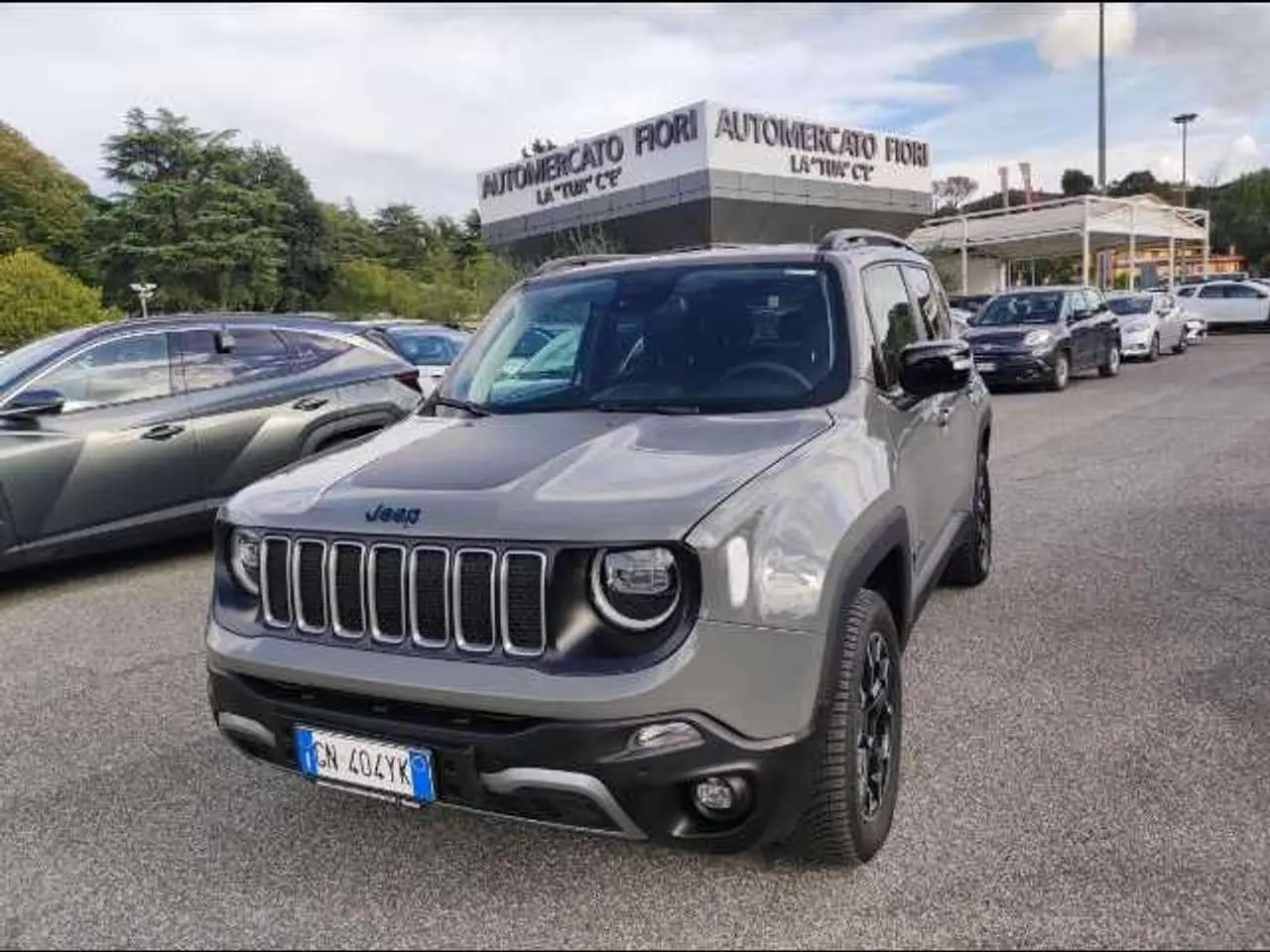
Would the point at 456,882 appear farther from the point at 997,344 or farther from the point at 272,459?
the point at 997,344

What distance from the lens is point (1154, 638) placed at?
15.9 ft

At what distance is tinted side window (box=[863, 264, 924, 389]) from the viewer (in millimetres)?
3762

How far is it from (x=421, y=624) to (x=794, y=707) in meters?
0.94

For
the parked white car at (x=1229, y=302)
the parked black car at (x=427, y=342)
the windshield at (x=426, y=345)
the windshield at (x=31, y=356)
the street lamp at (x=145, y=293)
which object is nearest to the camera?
the windshield at (x=31, y=356)

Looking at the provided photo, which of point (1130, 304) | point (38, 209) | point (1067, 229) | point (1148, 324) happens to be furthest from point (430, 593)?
point (38, 209)

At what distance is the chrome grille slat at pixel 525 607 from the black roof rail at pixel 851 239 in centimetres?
197

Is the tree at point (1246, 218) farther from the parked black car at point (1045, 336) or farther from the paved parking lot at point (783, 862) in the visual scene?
the paved parking lot at point (783, 862)

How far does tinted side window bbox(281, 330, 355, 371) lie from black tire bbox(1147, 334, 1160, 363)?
19.9 metres

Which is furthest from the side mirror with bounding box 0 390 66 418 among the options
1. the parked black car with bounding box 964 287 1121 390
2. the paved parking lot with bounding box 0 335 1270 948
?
the parked black car with bounding box 964 287 1121 390

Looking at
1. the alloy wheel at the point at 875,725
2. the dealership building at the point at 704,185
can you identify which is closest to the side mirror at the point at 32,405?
the alloy wheel at the point at 875,725

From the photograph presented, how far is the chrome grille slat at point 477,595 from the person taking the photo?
A: 2.56 meters

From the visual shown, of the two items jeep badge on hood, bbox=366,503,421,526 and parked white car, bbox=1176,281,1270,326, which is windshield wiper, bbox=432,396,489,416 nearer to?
jeep badge on hood, bbox=366,503,421,526

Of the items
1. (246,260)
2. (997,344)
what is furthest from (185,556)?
(246,260)

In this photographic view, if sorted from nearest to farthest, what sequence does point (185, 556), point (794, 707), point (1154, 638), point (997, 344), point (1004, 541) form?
1. point (794, 707)
2. point (1154, 638)
3. point (1004, 541)
4. point (185, 556)
5. point (997, 344)
